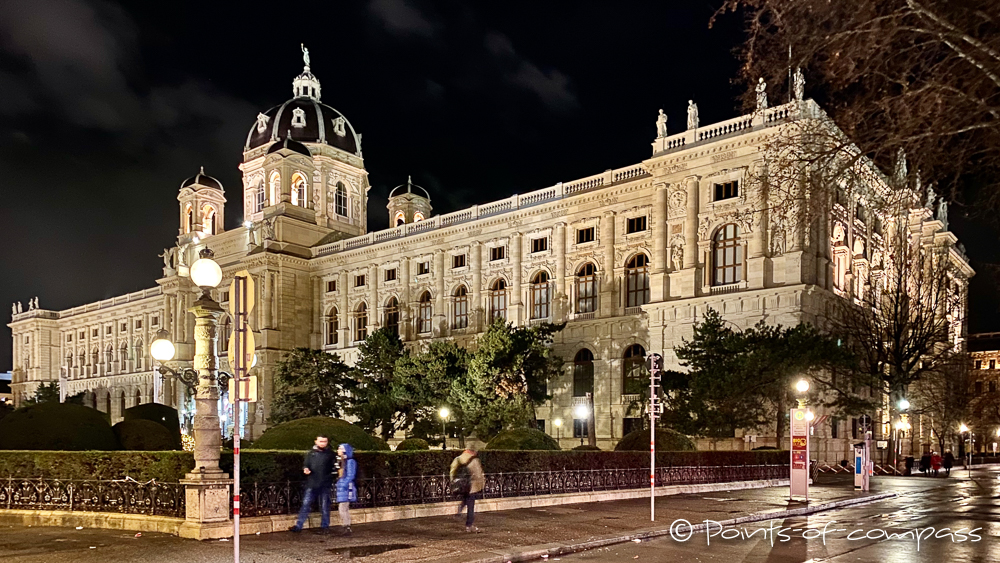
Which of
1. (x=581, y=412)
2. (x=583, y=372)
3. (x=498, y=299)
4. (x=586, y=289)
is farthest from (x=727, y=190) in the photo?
(x=498, y=299)

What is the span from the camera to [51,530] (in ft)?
49.8

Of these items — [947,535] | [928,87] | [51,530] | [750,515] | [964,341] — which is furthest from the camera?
[964,341]

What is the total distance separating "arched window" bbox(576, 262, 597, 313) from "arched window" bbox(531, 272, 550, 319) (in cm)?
266

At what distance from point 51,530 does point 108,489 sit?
1.14 meters

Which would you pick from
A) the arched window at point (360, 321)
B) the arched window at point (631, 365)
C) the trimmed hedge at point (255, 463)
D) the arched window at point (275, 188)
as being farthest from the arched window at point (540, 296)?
the trimmed hedge at point (255, 463)

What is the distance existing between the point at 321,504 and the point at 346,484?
0.75 m

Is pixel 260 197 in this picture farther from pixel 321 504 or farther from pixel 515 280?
pixel 321 504

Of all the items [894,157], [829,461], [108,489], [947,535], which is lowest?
[829,461]

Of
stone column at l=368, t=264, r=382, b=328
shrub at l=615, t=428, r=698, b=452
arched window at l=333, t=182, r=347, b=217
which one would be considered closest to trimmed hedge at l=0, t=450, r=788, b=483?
shrub at l=615, t=428, r=698, b=452

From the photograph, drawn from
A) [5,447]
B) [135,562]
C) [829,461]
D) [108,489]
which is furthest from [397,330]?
[135,562]

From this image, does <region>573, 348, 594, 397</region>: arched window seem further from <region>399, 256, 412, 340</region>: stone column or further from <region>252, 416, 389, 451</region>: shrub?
<region>252, 416, 389, 451</region>: shrub

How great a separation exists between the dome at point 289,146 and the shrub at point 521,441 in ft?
175

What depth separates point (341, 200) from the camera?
80.7 meters

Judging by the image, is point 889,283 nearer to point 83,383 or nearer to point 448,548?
point 448,548
